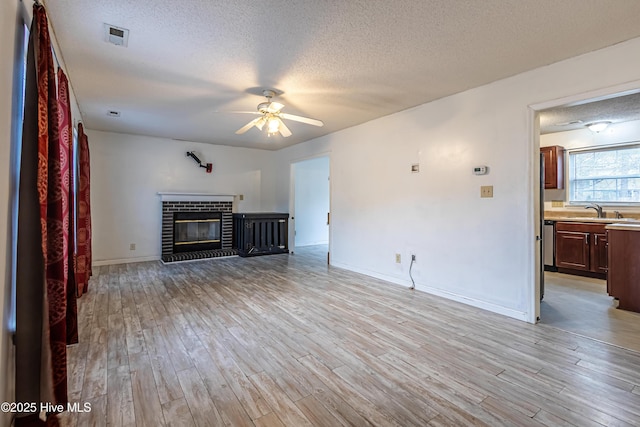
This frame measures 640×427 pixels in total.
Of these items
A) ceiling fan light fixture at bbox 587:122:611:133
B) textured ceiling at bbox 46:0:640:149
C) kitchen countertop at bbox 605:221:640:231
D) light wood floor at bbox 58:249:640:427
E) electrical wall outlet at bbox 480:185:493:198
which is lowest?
light wood floor at bbox 58:249:640:427

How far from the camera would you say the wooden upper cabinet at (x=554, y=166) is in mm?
5262

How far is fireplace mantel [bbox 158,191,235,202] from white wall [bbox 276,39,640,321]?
2986 mm

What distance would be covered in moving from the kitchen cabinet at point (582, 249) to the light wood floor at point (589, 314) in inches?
16.8

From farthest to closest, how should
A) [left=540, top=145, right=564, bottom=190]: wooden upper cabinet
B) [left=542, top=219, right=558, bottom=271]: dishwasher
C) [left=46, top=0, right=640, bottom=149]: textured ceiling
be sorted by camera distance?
[left=540, top=145, right=564, bottom=190]: wooden upper cabinet, [left=542, top=219, right=558, bottom=271]: dishwasher, [left=46, top=0, right=640, bottom=149]: textured ceiling

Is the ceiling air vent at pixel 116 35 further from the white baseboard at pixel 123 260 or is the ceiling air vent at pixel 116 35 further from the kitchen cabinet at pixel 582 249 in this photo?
the kitchen cabinet at pixel 582 249

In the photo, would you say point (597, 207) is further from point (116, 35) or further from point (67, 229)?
point (67, 229)

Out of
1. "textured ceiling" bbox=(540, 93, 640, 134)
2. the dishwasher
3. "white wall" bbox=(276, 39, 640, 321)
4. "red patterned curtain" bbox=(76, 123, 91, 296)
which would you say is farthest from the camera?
the dishwasher

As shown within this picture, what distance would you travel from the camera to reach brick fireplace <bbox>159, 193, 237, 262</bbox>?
6004 millimetres

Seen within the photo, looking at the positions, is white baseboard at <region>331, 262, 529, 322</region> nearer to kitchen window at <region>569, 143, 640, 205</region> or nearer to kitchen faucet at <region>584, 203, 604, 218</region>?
kitchen faucet at <region>584, 203, 604, 218</region>

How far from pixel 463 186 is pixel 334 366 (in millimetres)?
2505

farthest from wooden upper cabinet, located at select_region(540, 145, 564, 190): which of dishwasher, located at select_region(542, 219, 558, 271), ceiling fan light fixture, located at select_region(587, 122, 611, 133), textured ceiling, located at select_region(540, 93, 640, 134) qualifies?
dishwasher, located at select_region(542, 219, 558, 271)

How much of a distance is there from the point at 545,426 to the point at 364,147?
3934 millimetres

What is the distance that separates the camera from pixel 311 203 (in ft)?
26.6

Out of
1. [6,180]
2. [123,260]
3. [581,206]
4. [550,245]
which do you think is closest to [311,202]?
[123,260]
